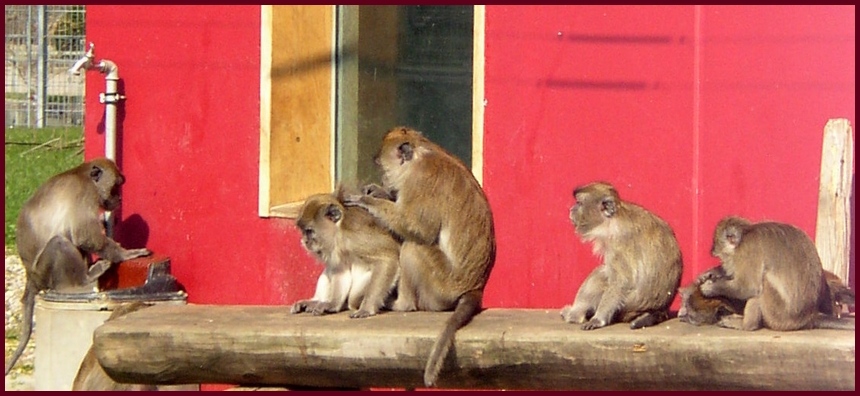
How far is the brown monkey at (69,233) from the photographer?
32.9 feet

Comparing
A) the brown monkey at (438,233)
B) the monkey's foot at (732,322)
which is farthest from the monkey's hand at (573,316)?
the monkey's foot at (732,322)

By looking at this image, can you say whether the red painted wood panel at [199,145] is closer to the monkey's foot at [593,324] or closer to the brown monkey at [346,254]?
the brown monkey at [346,254]

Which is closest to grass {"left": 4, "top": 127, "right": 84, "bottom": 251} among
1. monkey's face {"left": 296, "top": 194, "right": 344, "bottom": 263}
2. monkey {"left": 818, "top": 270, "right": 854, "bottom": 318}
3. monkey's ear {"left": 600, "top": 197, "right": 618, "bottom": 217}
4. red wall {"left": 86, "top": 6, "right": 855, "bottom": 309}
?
red wall {"left": 86, "top": 6, "right": 855, "bottom": 309}

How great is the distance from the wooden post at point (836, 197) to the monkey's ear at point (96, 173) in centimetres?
500

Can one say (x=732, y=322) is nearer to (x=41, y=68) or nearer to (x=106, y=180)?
(x=106, y=180)

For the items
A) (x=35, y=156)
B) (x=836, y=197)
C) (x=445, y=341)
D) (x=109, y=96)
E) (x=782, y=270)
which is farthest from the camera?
(x=35, y=156)

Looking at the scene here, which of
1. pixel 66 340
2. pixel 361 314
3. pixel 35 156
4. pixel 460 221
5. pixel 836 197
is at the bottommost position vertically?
pixel 66 340

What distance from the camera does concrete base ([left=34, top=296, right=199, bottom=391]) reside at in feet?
31.8

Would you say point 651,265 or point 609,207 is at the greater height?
point 609,207

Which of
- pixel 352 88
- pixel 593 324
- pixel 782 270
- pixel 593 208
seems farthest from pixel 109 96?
pixel 782 270

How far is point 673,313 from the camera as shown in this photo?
743cm

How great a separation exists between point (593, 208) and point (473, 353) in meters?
1.14

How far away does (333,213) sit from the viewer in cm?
780

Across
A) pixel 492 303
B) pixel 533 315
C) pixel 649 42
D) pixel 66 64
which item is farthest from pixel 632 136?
pixel 66 64
